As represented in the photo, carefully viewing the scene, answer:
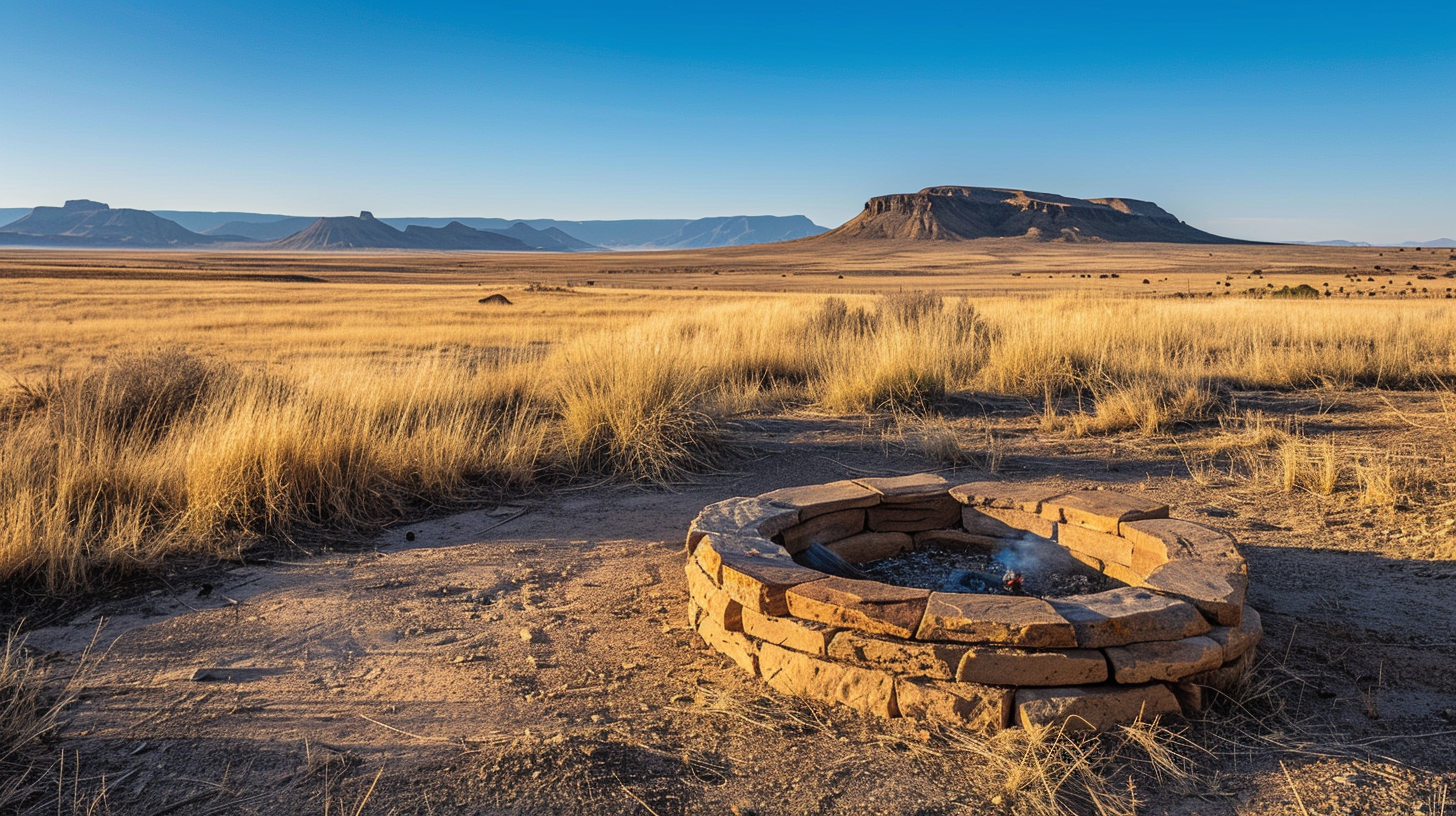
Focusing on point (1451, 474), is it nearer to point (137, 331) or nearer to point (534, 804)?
point (534, 804)

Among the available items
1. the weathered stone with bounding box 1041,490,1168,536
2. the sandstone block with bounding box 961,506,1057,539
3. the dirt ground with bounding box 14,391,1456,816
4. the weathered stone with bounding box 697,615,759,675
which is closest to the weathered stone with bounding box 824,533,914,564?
the sandstone block with bounding box 961,506,1057,539

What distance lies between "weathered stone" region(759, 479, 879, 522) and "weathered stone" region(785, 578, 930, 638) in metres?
1.18

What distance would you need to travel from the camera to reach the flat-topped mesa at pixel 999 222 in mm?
134500

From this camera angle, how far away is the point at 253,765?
289cm

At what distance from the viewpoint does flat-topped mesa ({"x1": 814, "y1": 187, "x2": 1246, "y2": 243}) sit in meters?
134

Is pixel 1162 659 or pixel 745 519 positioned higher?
pixel 745 519

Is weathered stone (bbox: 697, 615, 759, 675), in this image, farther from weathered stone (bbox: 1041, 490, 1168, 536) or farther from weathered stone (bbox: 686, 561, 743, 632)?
weathered stone (bbox: 1041, 490, 1168, 536)

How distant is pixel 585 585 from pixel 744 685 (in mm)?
1405

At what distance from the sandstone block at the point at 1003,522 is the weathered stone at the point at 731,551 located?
4.94ft

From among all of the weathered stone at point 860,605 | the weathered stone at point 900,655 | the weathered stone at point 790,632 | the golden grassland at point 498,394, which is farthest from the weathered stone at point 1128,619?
the golden grassland at point 498,394

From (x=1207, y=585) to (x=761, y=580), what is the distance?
5.80 ft

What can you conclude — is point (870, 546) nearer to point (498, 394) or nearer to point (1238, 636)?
point (1238, 636)

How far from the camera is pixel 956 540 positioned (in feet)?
16.6

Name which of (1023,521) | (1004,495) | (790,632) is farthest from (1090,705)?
(1004,495)
